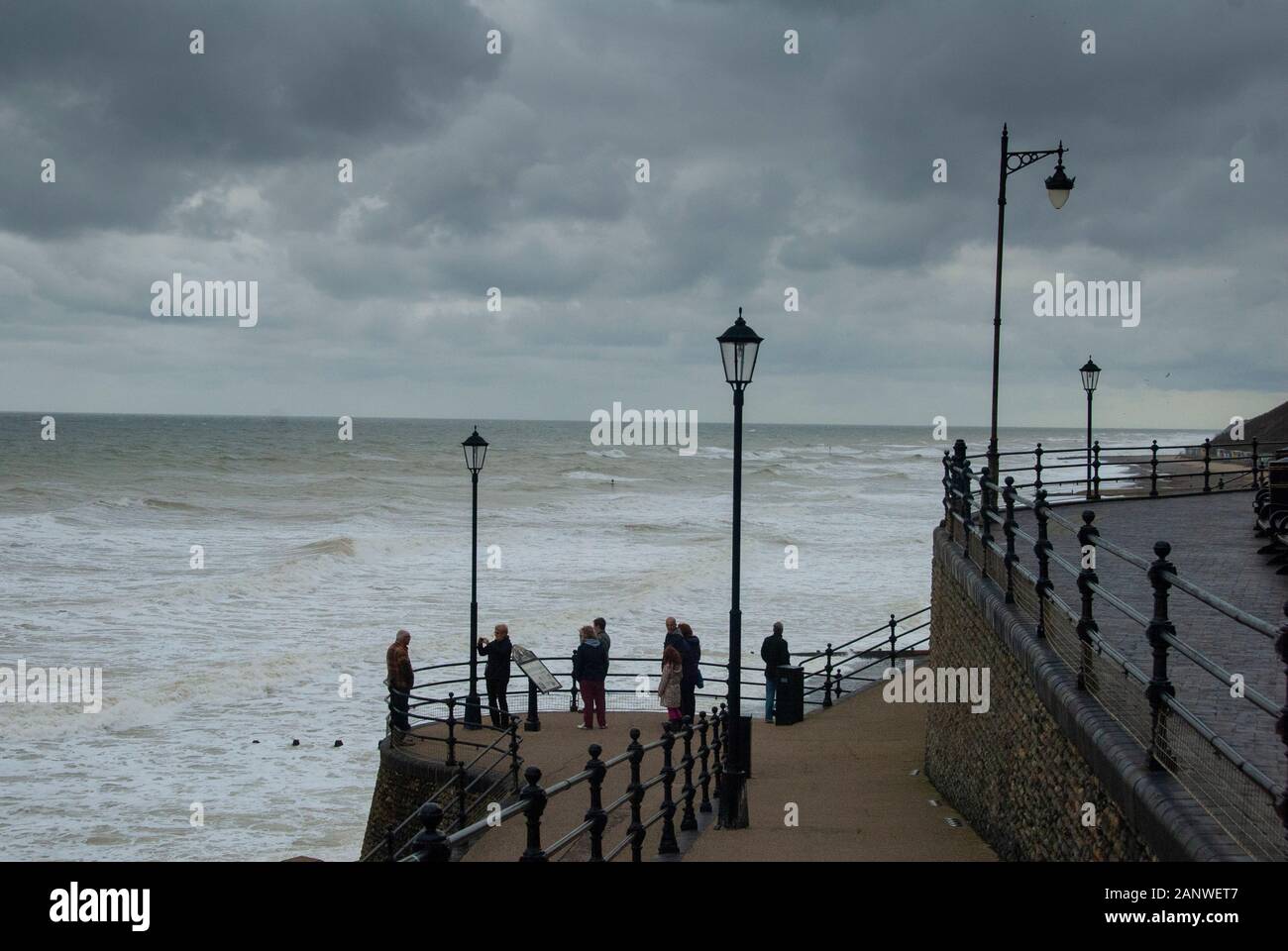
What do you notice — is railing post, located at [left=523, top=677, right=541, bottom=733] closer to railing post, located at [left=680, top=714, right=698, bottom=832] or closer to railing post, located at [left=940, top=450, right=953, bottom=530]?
railing post, located at [left=680, top=714, right=698, bottom=832]

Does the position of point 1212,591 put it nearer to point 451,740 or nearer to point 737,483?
point 737,483

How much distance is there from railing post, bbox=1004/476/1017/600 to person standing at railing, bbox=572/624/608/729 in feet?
23.8

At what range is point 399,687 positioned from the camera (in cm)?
1525

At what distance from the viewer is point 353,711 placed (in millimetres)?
22391

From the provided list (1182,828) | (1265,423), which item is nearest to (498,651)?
(1182,828)

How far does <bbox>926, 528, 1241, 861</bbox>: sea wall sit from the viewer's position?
511 centimetres

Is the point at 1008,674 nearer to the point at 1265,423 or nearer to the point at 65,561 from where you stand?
the point at 65,561

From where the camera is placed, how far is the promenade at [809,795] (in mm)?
10242

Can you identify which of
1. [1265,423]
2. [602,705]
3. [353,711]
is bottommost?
[353,711]

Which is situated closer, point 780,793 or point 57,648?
point 780,793

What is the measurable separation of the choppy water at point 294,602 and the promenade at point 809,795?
4.15 metres

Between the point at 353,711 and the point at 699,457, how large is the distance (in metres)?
117

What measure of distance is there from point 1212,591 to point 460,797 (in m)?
7.88

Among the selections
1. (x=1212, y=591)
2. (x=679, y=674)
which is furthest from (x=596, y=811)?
(x=679, y=674)
